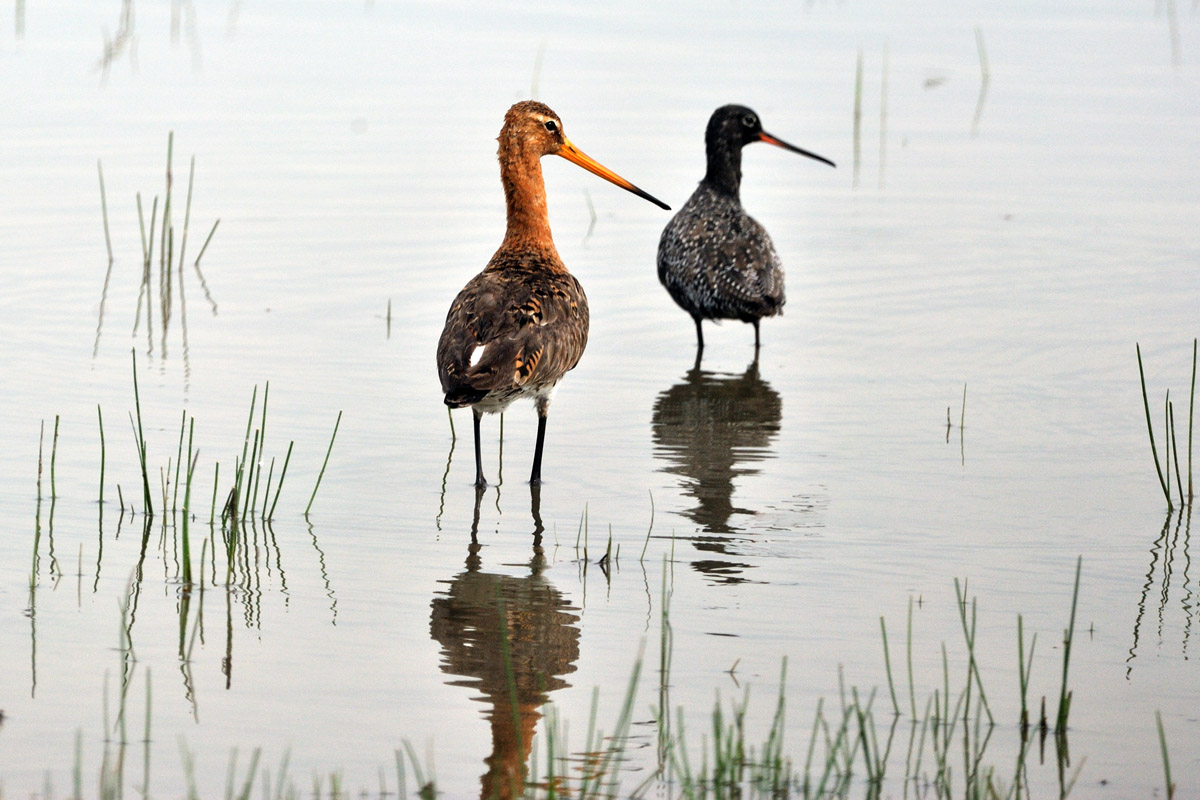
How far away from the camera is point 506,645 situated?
432cm

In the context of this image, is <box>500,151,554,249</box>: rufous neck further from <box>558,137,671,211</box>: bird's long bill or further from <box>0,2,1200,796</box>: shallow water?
<box>0,2,1200,796</box>: shallow water

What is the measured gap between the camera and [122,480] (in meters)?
6.57

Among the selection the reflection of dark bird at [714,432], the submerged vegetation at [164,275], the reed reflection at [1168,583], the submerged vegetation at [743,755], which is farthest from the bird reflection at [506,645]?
the submerged vegetation at [164,275]

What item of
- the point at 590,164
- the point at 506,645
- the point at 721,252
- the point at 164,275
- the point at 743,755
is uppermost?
the point at 590,164

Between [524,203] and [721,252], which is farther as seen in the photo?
[721,252]

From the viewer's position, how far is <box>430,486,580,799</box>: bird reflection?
4.45 metres

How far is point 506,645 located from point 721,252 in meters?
5.40

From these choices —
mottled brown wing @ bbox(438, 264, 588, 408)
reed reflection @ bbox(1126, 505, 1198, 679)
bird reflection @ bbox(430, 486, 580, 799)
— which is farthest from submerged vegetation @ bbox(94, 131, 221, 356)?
reed reflection @ bbox(1126, 505, 1198, 679)

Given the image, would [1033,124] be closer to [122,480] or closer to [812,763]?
[122,480]

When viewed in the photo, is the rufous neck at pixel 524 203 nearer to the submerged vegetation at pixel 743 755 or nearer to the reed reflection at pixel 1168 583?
the reed reflection at pixel 1168 583

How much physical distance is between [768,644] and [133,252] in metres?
6.28

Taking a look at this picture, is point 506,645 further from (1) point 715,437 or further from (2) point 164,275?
(2) point 164,275

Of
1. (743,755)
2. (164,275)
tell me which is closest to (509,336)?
(743,755)

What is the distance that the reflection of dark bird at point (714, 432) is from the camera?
22.5ft
